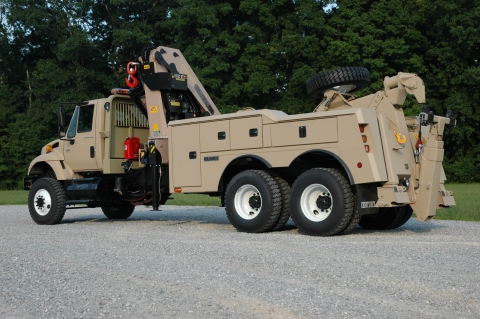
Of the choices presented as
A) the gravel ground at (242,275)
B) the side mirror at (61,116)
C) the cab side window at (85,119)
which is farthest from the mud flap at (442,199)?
the side mirror at (61,116)

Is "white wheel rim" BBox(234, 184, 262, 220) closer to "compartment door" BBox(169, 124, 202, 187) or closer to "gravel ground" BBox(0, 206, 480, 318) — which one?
"gravel ground" BBox(0, 206, 480, 318)

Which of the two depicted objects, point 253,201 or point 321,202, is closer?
point 321,202

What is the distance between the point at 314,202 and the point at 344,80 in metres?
2.37

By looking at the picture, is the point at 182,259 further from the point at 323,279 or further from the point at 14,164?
the point at 14,164

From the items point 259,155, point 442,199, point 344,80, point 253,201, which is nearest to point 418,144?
point 442,199

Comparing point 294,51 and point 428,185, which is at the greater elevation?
point 294,51

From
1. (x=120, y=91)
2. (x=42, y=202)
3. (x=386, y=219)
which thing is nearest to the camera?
(x=386, y=219)

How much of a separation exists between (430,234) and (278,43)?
32.5 metres

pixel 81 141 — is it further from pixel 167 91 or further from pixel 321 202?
pixel 321 202

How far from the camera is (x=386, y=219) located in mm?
12320

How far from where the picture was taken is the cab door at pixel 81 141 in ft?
47.9

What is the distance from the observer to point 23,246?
1019 centimetres

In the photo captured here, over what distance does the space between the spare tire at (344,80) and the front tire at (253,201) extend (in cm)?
197

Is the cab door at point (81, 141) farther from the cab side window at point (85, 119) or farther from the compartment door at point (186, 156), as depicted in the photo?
the compartment door at point (186, 156)
